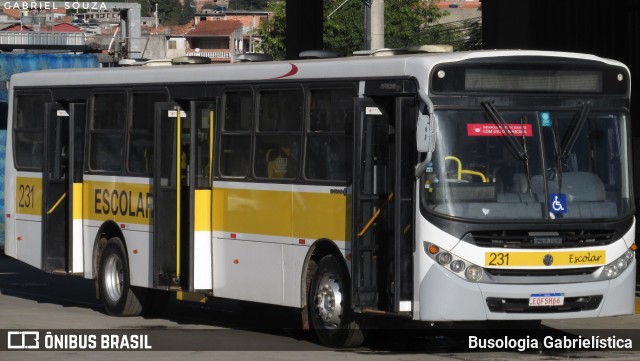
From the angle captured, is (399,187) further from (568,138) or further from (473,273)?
(568,138)

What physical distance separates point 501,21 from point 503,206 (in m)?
13.2

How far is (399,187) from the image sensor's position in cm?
1289

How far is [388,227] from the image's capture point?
13117 millimetres

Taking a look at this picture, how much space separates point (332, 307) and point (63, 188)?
18.8 ft

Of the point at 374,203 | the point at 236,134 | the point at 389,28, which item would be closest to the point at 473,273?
the point at 374,203

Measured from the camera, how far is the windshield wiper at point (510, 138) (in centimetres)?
1279

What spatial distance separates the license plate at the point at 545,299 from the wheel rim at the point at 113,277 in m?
6.22

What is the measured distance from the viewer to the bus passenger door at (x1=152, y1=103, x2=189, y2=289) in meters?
16.1

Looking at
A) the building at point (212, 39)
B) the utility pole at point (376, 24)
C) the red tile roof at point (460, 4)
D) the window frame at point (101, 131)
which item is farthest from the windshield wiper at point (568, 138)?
the building at point (212, 39)

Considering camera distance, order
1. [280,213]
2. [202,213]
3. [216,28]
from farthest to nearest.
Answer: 1. [216,28]
2. [202,213]
3. [280,213]

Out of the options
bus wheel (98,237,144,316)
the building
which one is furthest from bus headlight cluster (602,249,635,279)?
the building

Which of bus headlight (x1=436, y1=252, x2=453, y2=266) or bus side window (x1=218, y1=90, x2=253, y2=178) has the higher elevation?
bus side window (x1=218, y1=90, x2=253, y2=178)

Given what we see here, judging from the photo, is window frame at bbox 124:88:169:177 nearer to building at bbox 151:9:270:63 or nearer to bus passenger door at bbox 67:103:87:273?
bus passenger door at bbox 67:103:87:273

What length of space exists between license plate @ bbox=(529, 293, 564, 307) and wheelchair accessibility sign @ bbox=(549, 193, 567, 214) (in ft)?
2.43
